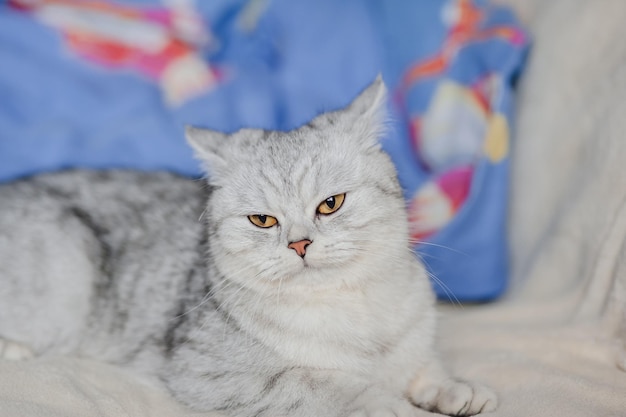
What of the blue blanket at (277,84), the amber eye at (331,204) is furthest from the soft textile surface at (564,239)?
the amber eye at (331,204)

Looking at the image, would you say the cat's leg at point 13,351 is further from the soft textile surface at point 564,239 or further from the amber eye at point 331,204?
the soft textile surface at point 564,239

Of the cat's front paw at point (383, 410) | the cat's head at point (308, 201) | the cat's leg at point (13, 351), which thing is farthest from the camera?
the cat's leg at point (13, 351)

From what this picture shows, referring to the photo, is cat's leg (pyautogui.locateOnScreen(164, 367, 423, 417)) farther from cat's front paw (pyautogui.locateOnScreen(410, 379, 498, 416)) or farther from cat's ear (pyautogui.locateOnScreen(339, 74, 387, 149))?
cat's ear (pyautogui.locateOnScreen(339, 74, 387, 149))

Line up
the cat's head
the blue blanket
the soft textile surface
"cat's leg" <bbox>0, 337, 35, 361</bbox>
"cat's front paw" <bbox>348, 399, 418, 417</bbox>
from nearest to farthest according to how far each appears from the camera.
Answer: "cat's front paw" <bbox>348, 399, 418, 417</bbox>, the cat's head, the soft textile surface, "cat's leg" <bbox>0, 337, 35, 361</bbox>, the blue blanket

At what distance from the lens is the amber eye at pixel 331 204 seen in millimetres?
1965

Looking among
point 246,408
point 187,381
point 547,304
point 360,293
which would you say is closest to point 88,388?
point 187,381

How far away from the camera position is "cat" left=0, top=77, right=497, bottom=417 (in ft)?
6.36

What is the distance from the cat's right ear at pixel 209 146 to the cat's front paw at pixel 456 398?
872 millimetres

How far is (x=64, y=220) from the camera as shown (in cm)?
244

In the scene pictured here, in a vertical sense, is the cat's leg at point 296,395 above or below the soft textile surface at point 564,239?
below

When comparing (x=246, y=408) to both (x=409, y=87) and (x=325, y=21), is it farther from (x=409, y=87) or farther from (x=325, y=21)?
(x=325, y=21)

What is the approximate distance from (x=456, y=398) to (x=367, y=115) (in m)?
0.82

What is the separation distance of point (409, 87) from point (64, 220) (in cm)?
159

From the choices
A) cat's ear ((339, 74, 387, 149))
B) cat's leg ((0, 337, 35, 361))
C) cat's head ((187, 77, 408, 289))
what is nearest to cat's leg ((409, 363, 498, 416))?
cat's head ((187, 77, 408, 289))
